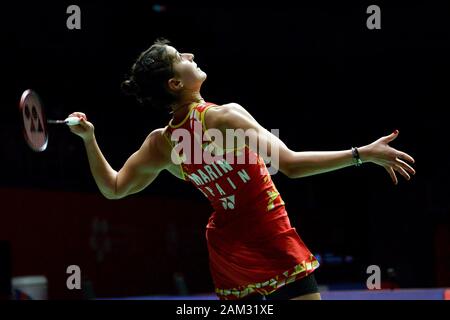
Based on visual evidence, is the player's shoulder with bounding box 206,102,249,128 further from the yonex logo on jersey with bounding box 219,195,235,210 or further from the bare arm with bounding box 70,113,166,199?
the bare arm with bounding box 70,113,166,199

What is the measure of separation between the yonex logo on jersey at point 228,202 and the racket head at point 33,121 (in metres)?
1.00

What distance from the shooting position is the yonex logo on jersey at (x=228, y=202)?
98.8 inches

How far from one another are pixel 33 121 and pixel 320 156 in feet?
4.85

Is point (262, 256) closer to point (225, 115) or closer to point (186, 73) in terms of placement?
point (225, 115)

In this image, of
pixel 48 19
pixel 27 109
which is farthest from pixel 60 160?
pixel 27 109

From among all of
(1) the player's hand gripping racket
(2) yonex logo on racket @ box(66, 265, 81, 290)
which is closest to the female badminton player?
(1) the player's hand gripping racket

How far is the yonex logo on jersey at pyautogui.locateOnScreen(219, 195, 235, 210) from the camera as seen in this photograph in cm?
251

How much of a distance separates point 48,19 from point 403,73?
5.11m

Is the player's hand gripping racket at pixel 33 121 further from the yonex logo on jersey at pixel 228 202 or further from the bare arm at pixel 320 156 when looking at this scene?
the bare arm at pixel 320 156

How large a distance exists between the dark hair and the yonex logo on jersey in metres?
0.44

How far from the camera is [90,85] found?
9922 mm

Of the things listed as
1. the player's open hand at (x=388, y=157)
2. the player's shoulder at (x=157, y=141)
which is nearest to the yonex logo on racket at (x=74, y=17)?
the player's shoulder at (x=157, y=141)

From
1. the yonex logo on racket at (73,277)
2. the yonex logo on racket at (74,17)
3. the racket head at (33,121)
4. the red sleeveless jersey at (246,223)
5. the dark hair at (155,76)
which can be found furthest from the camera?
the yonex logo on racket at (74,17)
